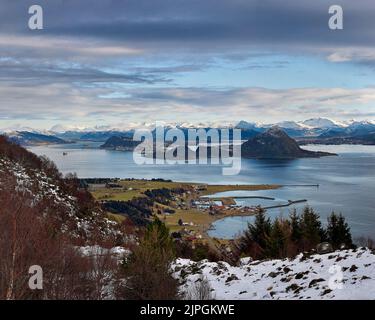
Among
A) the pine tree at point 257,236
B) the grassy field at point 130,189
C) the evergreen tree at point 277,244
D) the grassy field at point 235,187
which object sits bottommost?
the grassy field at point 235,187

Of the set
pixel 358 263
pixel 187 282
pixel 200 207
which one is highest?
pixel 358 263

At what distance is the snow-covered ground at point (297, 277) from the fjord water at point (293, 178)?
42791 millimetres

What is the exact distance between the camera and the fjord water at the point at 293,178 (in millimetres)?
71181

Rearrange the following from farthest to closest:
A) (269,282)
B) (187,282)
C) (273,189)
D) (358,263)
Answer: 1. (273,189)
2. (187,282)
3. (269,282)
4. (358,263)

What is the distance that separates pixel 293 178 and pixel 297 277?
107285 mm

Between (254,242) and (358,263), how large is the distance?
19654 mm

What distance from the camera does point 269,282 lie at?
50.9 feet

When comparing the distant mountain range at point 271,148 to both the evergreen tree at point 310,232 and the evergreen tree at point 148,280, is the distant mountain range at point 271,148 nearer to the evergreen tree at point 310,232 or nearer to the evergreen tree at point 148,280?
the evergreen tree at point 310,232

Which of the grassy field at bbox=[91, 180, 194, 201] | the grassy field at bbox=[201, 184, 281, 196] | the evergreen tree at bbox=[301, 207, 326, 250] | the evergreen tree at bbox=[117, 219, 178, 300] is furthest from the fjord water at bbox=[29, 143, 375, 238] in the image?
the evergreen tree at bbox=[117, 219, 178, 300]

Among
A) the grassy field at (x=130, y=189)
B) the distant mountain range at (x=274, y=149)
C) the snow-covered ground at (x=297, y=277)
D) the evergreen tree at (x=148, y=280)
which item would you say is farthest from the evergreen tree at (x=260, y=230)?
the distant mountain range at (x=274, y=149)

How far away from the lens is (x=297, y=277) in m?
14.7

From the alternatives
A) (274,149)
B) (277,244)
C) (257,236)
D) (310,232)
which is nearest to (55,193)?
(257,236)
